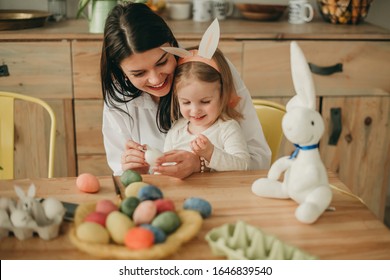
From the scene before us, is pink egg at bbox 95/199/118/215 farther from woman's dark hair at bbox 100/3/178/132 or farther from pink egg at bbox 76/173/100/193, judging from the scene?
woman's dark hair at bbox 100/3/178/132

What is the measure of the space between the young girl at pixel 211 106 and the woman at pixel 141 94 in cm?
5

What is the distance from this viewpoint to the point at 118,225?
95 centimetres

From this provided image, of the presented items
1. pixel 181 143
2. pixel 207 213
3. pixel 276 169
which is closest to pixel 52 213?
pixel 207 213

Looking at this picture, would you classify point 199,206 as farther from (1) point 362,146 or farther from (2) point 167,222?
(1) point 362,146

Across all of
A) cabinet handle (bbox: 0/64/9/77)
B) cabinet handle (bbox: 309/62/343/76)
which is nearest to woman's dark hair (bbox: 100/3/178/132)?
cabinet handle (bbox: 0/64/9/77)

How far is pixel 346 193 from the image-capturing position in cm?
122

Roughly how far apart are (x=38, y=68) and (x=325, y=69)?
118 centimetres

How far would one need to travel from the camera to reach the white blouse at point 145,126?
5.26ft

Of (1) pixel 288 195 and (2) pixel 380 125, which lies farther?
(2) pixel 380 125

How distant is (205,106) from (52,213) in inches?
21.3

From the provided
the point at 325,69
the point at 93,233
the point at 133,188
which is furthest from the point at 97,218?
the point at 325,69

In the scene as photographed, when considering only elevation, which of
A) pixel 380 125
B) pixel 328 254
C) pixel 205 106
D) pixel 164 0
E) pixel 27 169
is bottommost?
pixel 27 169
